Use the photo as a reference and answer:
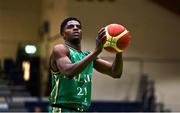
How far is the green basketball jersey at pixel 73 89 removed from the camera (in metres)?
4.37

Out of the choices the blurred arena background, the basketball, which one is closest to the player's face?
the basketball

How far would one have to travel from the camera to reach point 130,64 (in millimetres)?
13148

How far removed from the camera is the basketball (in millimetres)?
4207

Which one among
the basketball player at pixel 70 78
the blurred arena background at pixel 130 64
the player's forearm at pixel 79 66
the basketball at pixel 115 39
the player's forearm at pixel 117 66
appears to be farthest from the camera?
the blurred arena background at pixel 130 64

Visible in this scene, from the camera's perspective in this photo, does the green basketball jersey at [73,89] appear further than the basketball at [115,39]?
Yes

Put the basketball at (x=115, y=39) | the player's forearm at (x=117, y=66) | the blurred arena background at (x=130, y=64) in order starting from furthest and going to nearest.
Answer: the blurred arena background at (x=130, y=64)
the player's forearm at (x=117, y=66)
the basketball at (x=115, y=39)

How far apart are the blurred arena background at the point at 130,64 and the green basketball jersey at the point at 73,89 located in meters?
7.61

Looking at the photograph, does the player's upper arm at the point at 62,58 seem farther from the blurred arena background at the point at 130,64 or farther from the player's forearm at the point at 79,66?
the blurred arena background at the point at 130,64

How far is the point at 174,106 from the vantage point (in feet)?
42.6

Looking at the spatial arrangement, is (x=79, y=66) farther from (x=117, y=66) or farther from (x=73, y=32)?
(x=117, y=66)

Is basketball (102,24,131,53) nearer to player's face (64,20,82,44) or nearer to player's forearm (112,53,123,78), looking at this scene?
player's forearm (112,53,123,78)

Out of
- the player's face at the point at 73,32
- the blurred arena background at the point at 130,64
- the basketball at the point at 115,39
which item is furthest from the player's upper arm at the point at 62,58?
the blurred arena background at the point at 130,64

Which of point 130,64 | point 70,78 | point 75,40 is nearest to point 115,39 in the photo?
point 75,40

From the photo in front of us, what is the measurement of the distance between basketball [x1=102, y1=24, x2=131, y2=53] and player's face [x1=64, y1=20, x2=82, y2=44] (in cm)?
27
